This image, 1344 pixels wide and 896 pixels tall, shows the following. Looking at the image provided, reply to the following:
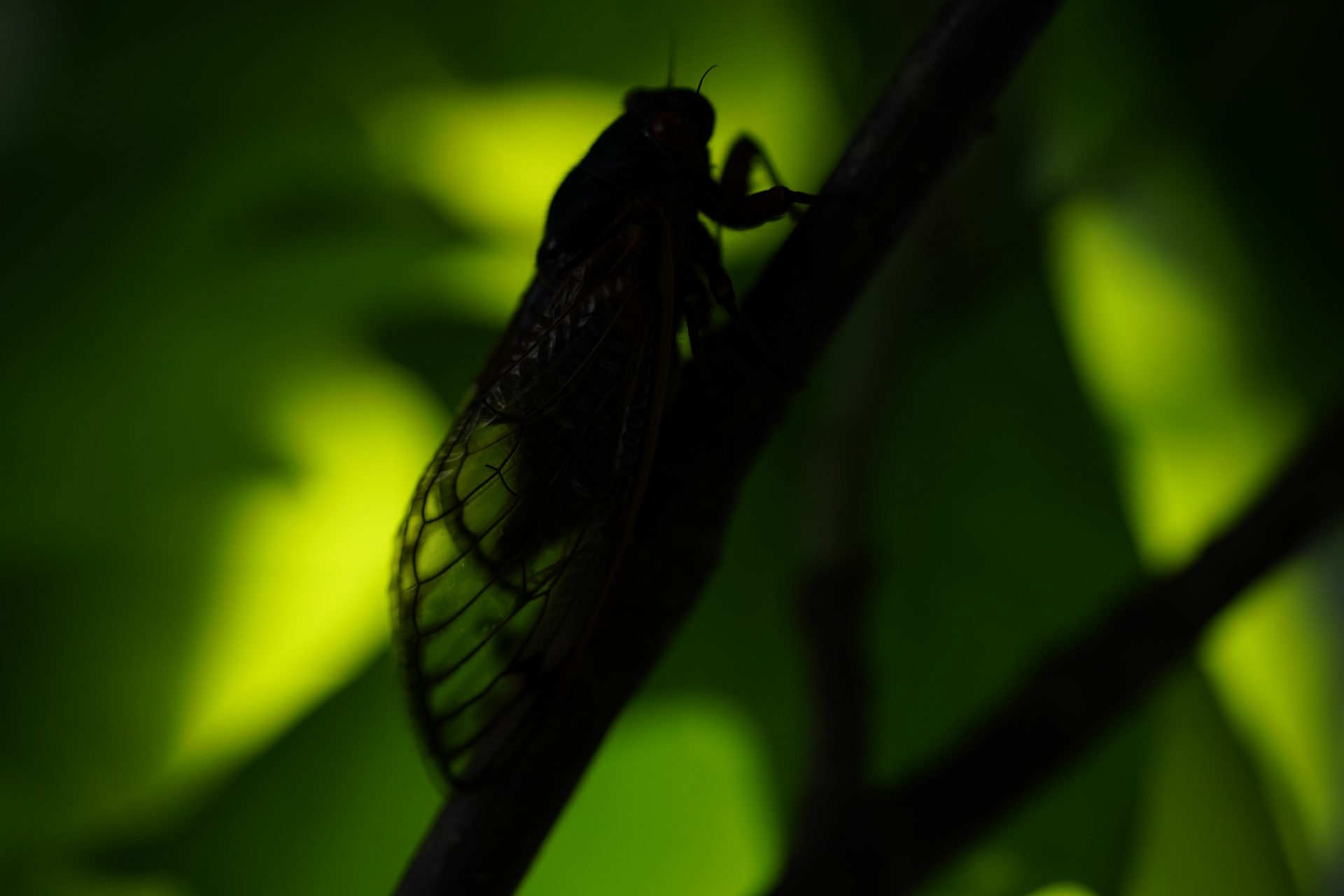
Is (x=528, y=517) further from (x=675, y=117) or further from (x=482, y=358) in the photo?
(x=482, y=358)

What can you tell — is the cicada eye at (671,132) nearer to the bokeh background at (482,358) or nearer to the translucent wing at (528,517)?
the translucent wing at (528,517)

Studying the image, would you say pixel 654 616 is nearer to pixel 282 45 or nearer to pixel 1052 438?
pixel 1052 438

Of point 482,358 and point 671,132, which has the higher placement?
point 482,358

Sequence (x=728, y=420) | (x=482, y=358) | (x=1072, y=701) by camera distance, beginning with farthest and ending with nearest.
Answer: (x=482, y=358)
(x=1072, y=701)
(x=728, y=420)

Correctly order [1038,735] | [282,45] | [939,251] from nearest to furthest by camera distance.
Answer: [1038,735]
[939,251]
[282,45]

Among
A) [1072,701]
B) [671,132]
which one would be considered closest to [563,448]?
[671,132]

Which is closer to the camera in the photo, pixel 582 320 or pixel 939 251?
pixel 582 320

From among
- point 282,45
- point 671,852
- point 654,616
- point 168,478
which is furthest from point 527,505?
point 282,45
